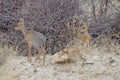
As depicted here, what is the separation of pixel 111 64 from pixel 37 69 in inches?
42.1

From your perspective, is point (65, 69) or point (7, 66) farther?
point (7, 66)

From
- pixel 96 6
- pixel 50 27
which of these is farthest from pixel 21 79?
pixel 96 6

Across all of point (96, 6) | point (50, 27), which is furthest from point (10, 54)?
point (96, 6)

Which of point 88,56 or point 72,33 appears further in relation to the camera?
point 72,33

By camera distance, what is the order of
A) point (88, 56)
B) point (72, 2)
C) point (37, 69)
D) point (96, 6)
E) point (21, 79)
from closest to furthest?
point (21, 79), point (37, 69), point (88, 56), point (72, 2), point (96, 6)

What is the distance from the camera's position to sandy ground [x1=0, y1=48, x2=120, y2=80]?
4918 millimetres

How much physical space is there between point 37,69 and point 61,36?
2.41m

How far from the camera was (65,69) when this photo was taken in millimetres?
5176

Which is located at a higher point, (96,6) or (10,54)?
(96,6)

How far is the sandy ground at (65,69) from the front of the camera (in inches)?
194

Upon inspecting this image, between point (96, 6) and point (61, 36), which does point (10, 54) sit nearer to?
point (61, 36)

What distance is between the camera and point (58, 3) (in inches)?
305

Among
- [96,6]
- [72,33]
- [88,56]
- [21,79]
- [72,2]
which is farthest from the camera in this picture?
[96,6]

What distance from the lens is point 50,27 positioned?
7.41m
